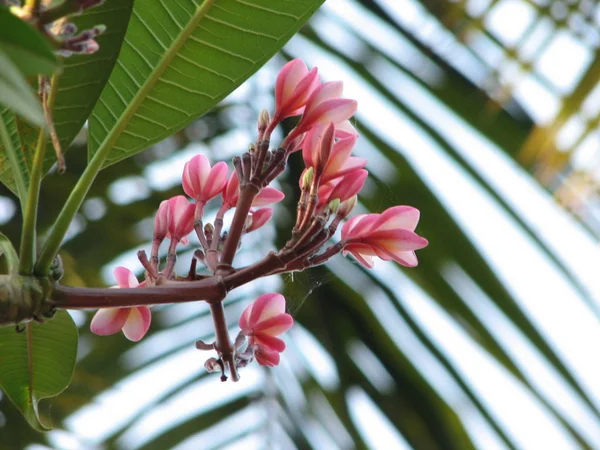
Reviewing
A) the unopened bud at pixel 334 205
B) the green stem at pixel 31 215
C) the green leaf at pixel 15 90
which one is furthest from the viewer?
the unopened bud at pixel 334 205

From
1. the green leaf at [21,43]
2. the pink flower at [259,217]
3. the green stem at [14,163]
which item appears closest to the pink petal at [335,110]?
the pink flower at [259,217]

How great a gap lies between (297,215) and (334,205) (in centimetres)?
3

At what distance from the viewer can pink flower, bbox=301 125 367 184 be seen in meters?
0.60

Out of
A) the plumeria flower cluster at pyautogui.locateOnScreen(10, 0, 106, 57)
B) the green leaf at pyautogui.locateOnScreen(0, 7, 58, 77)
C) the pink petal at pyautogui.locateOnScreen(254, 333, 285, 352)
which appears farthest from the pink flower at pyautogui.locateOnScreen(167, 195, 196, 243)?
the green leaf at pyautogui.locateOnScreen(0, 7, 58, 77)

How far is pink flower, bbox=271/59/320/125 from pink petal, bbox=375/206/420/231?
0.11 meters

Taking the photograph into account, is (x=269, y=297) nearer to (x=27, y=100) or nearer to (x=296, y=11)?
(x=296, y=11)

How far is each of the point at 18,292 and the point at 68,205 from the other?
0.24 feet

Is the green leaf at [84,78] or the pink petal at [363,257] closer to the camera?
the green leaf at [84,78]

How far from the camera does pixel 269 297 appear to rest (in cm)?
64

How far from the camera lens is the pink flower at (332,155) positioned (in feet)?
1.96

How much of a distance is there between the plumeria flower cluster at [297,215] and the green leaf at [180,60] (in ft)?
0.17

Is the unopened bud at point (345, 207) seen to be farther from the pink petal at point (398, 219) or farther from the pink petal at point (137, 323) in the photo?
the pink petal at point (137, 323)

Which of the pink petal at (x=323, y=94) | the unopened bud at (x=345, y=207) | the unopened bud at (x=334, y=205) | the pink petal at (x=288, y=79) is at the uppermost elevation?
the pink petal at (x=288, y=79)

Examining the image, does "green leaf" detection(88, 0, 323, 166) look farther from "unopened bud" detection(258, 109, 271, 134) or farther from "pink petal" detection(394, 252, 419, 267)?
"pink petal" detection(394, 252, 419, 267)
